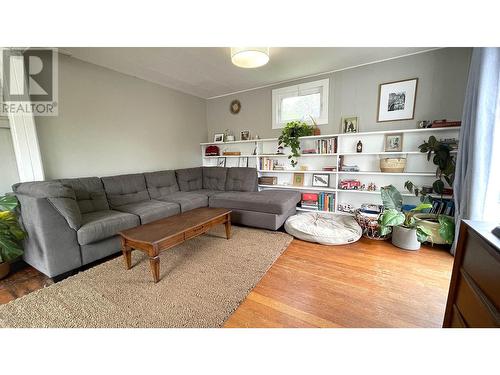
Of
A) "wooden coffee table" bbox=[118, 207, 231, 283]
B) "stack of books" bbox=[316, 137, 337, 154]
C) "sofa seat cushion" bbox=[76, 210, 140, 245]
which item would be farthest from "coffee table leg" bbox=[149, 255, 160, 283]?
"stack of books" bbox=[316, 137, 337, 154]

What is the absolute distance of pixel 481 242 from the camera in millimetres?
666

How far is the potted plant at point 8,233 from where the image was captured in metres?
1.58

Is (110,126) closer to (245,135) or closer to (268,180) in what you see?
(245,135)

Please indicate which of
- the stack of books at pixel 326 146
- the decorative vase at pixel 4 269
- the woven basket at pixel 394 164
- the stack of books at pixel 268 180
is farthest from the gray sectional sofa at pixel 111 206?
the woven basket at pixel 394 164

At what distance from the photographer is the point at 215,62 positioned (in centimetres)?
251

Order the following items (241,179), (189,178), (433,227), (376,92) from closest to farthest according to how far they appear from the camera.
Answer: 1. (433,227)
2. (376,92)
3. (241,179)
4. (189,178)

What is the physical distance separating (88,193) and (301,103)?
3.24m

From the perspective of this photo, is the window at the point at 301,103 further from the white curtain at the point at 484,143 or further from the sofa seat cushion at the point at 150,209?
the sofa seat cushion at the point at 150,209

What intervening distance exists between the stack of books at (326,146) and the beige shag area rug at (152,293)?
171 centimetres

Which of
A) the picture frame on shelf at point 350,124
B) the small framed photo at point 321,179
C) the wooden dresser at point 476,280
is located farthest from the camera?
the small framed photo at point 321,179

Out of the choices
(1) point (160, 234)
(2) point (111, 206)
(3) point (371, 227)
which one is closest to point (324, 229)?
(3) point (371, 227)

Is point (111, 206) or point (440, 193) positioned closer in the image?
point (440, 193)
